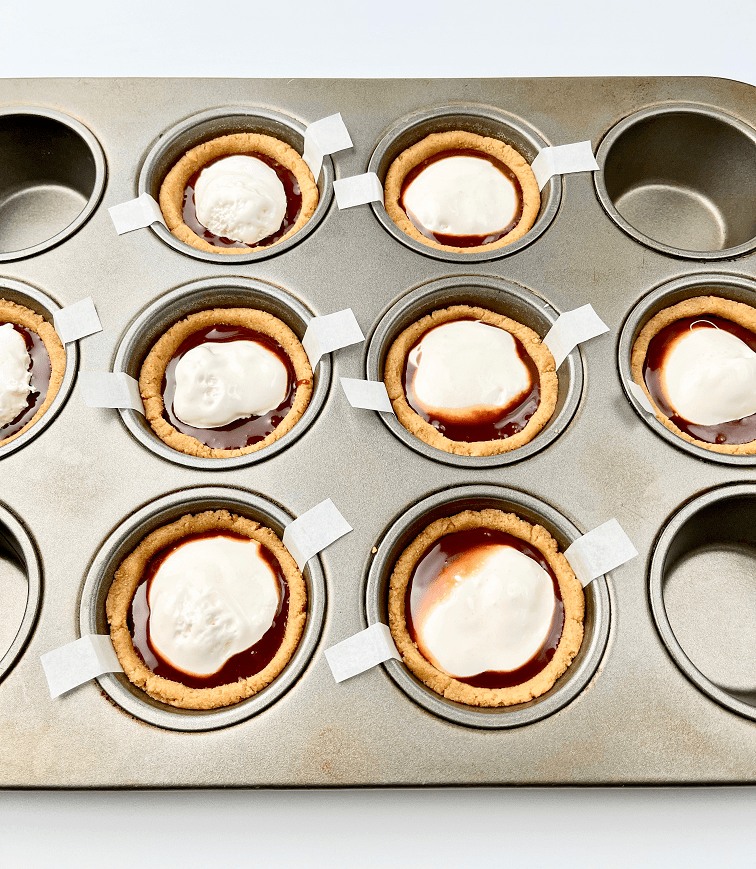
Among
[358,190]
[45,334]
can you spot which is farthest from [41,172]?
[358,190]

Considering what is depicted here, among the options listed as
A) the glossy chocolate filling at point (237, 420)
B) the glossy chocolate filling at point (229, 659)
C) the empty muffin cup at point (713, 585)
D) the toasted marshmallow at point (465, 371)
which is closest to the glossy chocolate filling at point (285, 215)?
the glossy chocolate filling at point (237, 420)

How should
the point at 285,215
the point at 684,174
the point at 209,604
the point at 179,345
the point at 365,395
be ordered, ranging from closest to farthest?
the point at 209,604 → the point at 365,395 → the point at 179,345 → the point at 285,215 → the point at 684,174

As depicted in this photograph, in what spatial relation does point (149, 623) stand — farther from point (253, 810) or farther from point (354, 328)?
point (354, 328)

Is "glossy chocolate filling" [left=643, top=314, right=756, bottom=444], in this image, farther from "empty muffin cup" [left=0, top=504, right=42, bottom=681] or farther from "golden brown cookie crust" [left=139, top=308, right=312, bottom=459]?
"empty muffin cup" [left=0, top=504, right=42, bottom=681]

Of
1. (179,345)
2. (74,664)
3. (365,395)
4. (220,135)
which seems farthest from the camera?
(220,135)

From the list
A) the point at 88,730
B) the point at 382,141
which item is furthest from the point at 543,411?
the point at 88,730

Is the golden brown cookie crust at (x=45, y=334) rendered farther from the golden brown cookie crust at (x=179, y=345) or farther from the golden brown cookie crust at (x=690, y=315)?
the golden brown cookie crust at (x=690, y=315)

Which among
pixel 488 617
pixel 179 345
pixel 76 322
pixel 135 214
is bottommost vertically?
pixel 488 617

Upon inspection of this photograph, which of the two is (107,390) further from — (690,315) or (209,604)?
(690,315)
